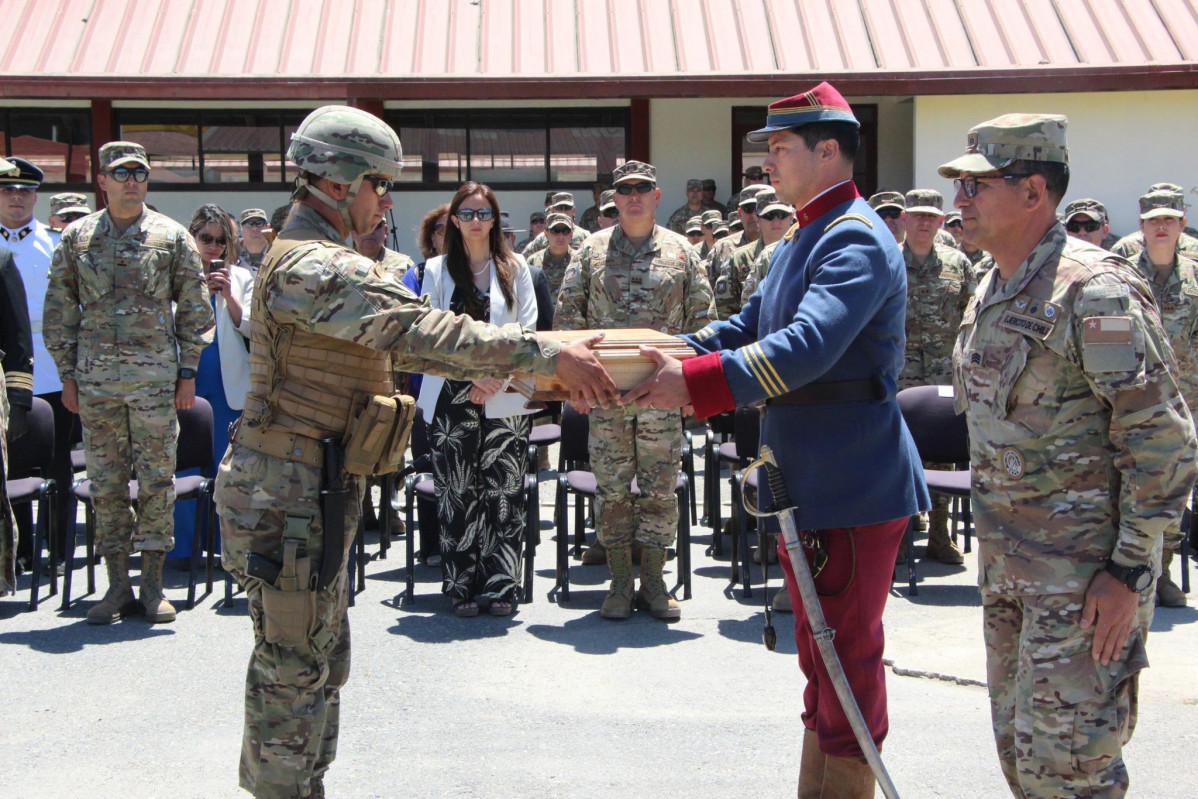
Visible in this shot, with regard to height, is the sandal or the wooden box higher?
the wooden box

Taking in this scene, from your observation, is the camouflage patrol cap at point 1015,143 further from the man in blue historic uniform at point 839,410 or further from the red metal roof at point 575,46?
the red metal roof at point 575,46

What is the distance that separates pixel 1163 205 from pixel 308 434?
6.12m

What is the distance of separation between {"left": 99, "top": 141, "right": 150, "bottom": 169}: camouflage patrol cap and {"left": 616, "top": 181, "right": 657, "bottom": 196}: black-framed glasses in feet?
8.29

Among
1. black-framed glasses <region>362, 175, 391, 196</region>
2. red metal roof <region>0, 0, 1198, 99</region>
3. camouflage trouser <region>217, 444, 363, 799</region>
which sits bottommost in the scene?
camouflage trouser <region>217, 444, 363, 799</region>

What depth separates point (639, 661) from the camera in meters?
5.63

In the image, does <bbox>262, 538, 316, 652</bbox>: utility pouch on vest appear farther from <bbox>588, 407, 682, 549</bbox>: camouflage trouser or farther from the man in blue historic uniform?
<bbox>588, 407, 682, 549</bbox>: camouflage trouser

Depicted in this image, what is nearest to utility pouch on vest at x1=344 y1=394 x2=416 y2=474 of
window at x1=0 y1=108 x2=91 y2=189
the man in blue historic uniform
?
the man in blue historic uniform

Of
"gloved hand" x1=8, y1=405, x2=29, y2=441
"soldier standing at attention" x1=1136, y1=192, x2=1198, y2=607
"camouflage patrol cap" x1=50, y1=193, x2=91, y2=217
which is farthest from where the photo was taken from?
"camouflage patrol cap" x1=50, y1=193, x2=91, y2=217

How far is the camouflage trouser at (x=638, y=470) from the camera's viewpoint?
6.35 m

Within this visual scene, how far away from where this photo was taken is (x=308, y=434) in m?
3.55

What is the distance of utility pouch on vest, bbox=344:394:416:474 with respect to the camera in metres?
3.53

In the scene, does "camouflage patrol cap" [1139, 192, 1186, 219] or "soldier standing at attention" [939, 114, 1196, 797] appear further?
"camouflage patrol cap" [1139, 192, 1186, 219]

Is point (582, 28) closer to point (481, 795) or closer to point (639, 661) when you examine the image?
point (639, 661)

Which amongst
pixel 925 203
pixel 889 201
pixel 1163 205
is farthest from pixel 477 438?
pixel 1163 205
